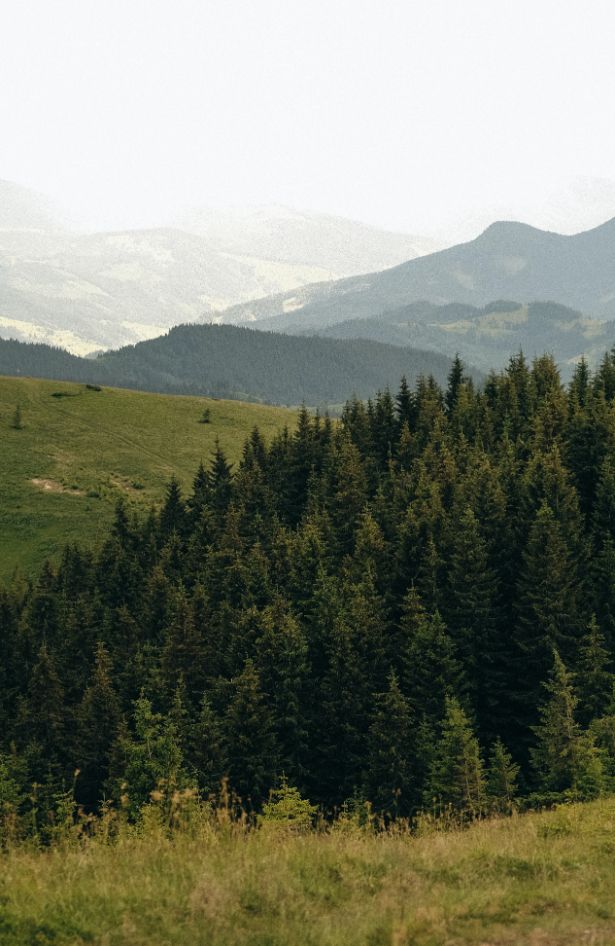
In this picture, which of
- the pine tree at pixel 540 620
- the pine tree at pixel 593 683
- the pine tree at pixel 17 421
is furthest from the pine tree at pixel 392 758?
the pine tree at pixel 17 421

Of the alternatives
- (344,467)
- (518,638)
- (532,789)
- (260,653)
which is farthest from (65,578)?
(532,789)

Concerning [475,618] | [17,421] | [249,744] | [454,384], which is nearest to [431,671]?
[475,618]

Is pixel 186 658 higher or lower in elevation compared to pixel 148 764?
lower

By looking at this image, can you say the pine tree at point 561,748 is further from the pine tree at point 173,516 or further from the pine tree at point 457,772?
the pine tree at point 173,516

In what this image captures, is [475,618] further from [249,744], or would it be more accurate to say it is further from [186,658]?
[186,658]

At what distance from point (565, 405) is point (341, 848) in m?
83.5

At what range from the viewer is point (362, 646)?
174ft

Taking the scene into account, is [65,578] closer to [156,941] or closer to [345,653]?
[345,653]

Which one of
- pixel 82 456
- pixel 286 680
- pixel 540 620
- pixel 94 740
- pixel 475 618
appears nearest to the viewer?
pixel 286 680

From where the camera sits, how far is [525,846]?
14.9 meters

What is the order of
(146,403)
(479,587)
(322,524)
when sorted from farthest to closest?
(146,403) < (322,524) < (479,587)

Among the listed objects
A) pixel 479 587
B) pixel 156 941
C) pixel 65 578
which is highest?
pixel 156 941

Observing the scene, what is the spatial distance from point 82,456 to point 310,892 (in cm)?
15884

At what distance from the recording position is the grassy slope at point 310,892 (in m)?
10.7
